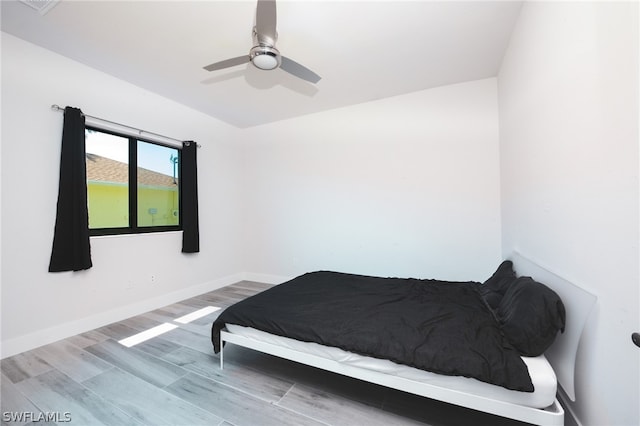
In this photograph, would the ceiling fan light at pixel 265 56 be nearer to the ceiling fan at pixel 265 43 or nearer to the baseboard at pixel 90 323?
the ceiling fan at pixel 265 43

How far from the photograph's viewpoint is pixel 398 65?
270 cm

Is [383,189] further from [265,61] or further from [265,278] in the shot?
[265,278]

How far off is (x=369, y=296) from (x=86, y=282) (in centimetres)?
292

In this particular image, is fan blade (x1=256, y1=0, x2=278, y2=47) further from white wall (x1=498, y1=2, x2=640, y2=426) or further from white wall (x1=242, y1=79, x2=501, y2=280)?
white wall (x1=242, y1=79, x2=501, y2=280)

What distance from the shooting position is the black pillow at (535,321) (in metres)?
1.30

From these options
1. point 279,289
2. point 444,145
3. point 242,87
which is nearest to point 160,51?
point 242,87

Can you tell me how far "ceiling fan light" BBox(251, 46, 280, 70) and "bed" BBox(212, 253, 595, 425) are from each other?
6.19 feet

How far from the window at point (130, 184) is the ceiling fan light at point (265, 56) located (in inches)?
89.7

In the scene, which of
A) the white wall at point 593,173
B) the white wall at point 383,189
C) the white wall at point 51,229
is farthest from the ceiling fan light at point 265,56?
the white wall at point 51,229

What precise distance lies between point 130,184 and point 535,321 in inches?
161

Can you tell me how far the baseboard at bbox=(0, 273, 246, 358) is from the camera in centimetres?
217

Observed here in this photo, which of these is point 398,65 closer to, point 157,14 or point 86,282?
point 157,14

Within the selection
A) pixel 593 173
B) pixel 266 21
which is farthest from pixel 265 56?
pixel 593 173

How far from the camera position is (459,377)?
1.32 m
